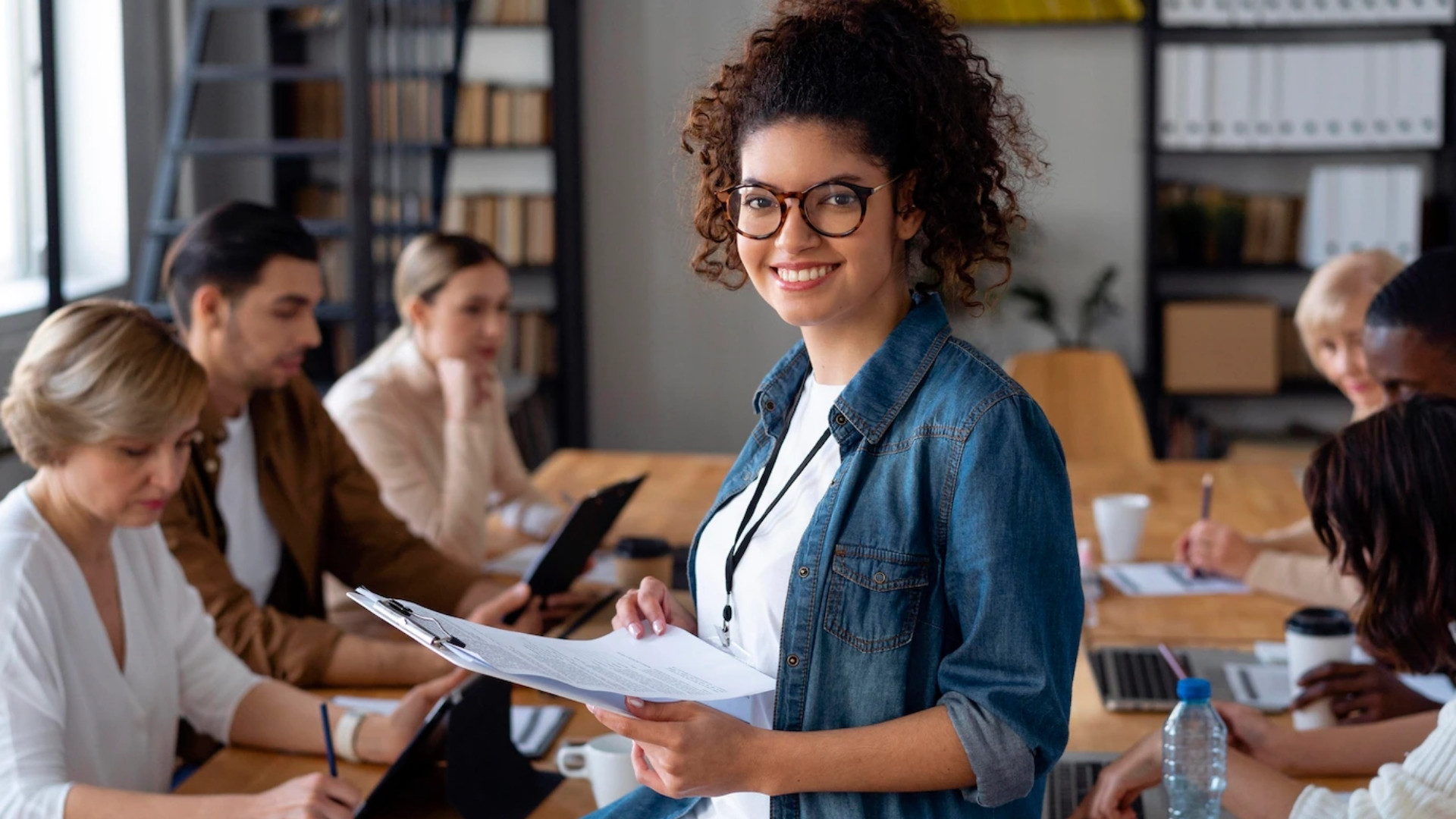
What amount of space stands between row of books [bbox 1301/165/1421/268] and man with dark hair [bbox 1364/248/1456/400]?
3.20 m

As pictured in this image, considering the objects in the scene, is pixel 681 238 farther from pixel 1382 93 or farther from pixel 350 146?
pixel 1382 93

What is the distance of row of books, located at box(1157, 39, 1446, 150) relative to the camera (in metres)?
4.73

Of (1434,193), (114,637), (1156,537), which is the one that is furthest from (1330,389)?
(114,637)

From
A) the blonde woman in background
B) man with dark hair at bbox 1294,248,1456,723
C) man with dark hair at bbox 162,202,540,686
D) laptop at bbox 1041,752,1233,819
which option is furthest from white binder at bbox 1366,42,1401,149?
laptop at bbox 1041,752,1233,819

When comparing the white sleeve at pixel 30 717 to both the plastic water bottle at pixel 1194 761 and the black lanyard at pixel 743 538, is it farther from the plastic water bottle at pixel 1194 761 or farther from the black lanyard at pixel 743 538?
the plastic water bottle at pixel 1194 761

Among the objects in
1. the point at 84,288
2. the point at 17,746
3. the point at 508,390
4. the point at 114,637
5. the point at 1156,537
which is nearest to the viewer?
the point at 17,746

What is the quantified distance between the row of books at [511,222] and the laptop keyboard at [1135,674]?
11.9 feet

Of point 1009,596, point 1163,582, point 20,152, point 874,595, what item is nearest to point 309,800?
point 874,595

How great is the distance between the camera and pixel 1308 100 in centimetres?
480

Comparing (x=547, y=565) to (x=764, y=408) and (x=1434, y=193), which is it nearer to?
(x=764, y=408)

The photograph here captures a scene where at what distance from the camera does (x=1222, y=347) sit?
494 centimetres

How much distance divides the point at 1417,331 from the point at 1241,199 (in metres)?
3.40

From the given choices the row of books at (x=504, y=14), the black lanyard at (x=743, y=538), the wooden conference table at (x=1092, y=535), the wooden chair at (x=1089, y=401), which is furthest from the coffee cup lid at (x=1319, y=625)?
the row of books at (x=504, y=14)

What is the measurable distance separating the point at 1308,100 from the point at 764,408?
13.6 feet
